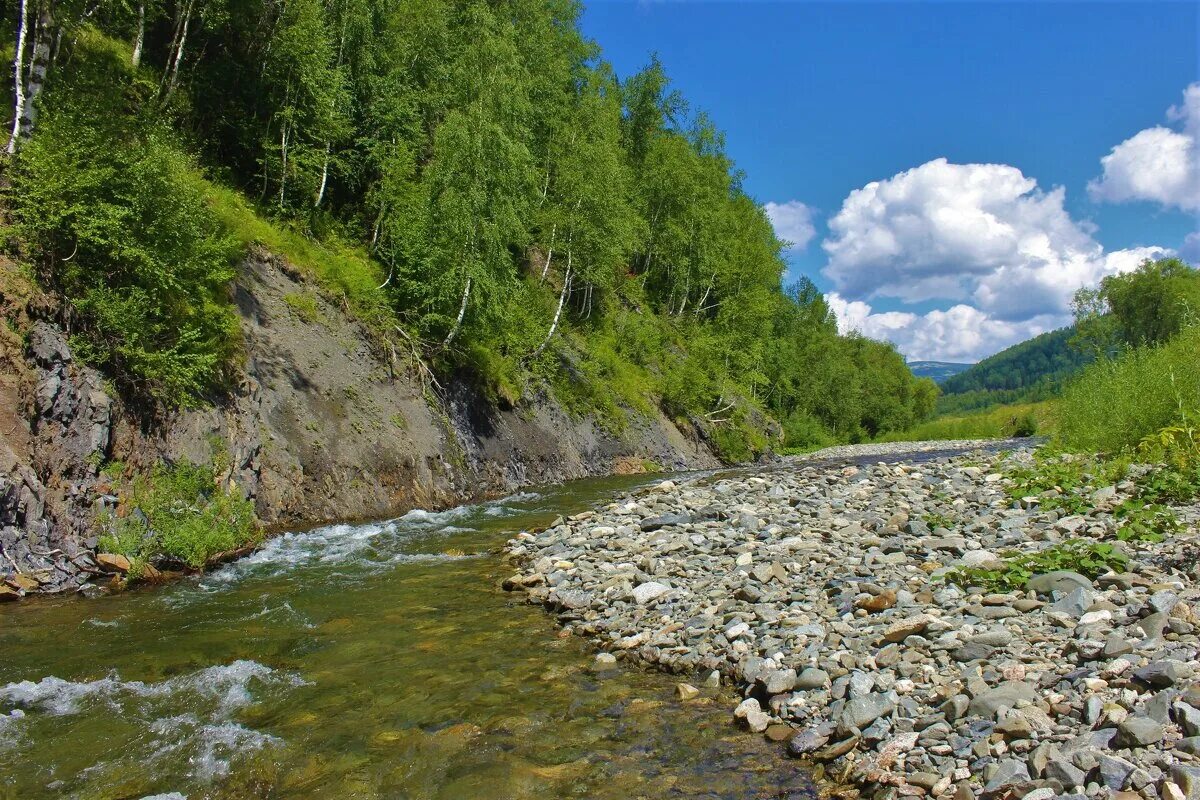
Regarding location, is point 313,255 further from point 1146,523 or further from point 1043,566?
point 1146,523

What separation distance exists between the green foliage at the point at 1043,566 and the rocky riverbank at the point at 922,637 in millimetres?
169

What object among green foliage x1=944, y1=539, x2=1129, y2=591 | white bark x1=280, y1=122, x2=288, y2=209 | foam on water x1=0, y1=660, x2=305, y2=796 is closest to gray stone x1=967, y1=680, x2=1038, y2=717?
green foliage x1=944, y1=539, x2=1129, y2=591

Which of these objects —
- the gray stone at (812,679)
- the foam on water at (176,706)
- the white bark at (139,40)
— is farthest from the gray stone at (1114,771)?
the white bark at (139,40)

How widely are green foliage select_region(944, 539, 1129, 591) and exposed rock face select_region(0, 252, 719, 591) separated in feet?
41.7

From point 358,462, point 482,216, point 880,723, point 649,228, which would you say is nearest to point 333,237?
point 482,216

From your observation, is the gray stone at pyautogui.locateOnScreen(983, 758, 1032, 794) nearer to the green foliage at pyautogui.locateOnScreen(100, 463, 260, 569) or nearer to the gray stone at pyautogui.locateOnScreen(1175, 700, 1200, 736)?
the gray stone at pyautogui.locateOnScreen(1175, 700, 1200, 736)

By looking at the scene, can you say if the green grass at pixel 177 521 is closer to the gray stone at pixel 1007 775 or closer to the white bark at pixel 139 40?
the gray stone at pixel 1007 775

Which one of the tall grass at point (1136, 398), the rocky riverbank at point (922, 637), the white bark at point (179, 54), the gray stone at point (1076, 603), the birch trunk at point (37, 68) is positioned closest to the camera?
the rocky riverbank at point (922, 637)

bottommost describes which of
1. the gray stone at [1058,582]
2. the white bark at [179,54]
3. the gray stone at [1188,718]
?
the gray stone at [1188,718]

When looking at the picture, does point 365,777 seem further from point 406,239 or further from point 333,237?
point 333,237

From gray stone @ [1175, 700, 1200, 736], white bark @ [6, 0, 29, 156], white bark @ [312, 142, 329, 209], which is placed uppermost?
white bark @ [312, 142, 329, 209]

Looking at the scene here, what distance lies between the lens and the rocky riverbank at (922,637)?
15.9 ft

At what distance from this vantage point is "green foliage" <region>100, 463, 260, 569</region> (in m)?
11.0

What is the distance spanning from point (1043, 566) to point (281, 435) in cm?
1518
